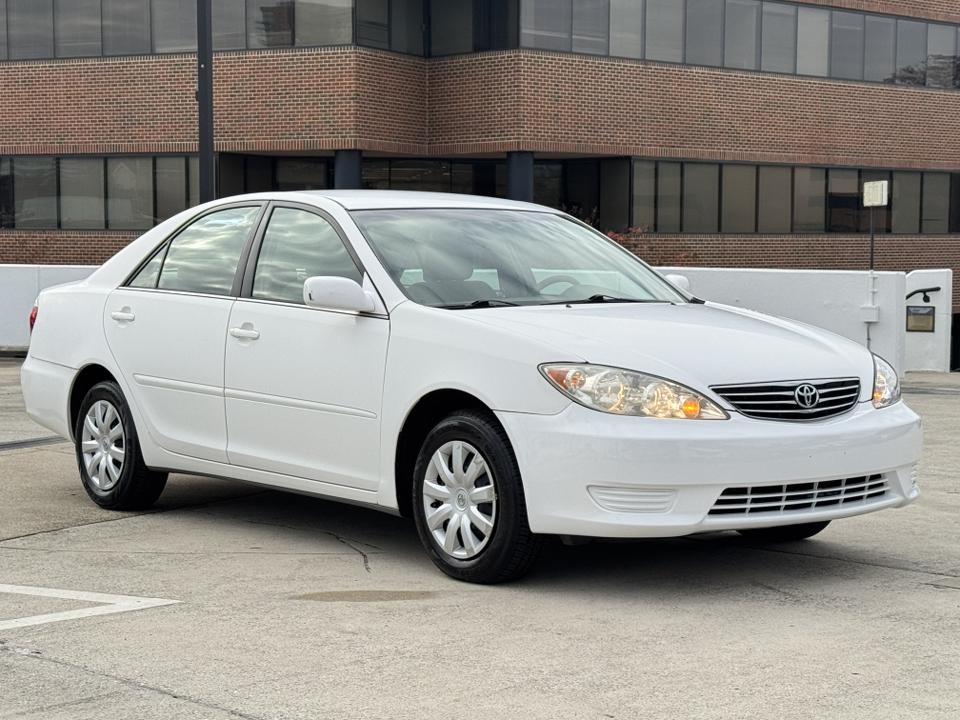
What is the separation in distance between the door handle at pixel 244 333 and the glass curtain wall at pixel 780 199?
28272 millimetres

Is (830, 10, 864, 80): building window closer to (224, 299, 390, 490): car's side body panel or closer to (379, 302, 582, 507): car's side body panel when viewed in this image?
(224, 299, 390, 490): car's side body panel

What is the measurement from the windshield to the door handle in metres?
0.72

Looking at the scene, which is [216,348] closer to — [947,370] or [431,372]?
[431,372]

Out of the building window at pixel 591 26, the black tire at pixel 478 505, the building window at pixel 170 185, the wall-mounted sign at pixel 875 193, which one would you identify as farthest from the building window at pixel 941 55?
the black tire at pixel 478 505

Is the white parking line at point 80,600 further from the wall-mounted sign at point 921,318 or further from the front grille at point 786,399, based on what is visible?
the wall-mounted sign at point 921,318

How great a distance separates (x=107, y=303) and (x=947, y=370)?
15.9m

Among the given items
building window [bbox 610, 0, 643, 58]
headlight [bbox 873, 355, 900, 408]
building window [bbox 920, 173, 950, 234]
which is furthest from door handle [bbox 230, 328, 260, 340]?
building window [bbox 920, 173, 950, 234]

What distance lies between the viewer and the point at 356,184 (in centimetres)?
3219

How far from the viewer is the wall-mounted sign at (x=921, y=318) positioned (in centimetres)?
2166

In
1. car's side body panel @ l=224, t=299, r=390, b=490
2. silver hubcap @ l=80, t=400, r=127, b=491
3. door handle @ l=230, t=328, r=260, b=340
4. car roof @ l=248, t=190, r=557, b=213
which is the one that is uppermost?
car roof @ l=248, t=190, r=557, b=213

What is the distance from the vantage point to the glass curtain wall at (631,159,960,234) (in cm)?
3531

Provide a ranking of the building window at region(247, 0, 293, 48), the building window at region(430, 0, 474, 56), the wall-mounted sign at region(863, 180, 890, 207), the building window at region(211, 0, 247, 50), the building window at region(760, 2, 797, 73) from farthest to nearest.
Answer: the building window at region(760, 2, 797, 73)
the building window at region(430, 0, 474, 56)
the building window at region(211, 0, 247, 50)
the building window at region(247, 0, 293, 48)
the wall-mounted sign at region(863, 180, 890, 207)

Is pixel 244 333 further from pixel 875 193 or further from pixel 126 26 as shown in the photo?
pixel 126 26

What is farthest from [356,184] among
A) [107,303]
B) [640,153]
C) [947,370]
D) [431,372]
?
[431,372]
